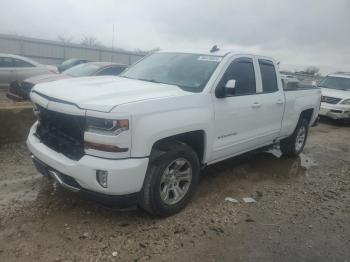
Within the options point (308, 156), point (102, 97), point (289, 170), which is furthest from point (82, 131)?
point (308, 156)

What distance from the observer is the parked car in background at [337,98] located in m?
11.7

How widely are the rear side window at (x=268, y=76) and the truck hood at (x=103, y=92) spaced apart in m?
1.81

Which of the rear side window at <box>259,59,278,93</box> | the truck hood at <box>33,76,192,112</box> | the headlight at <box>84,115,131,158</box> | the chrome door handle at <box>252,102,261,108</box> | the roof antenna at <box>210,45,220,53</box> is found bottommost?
the headlight at <box>84,115,131,158</box>

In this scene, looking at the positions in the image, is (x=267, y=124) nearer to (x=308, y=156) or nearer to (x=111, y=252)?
(x=308, y=156)

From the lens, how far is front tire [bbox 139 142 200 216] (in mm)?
3676

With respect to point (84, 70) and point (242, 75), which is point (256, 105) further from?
point (84, 70)

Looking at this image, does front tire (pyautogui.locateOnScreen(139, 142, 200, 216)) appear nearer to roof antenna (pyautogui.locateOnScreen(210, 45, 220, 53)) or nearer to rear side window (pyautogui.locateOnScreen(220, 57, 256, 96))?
rear side window (pyautogui.locateOnScreen(220, 57, 256, 96))

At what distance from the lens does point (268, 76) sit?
5.62 meters

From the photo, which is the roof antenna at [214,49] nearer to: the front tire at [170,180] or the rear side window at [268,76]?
the rear side window at [268,76]

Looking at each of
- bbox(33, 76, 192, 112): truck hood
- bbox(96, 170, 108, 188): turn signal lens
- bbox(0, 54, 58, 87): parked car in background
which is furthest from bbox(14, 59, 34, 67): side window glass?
bbox(96, 170, 108, 188): turn signal lens

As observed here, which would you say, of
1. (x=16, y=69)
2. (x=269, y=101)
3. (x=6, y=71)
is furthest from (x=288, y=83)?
(x=6, y=71)

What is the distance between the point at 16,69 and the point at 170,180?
425 inches

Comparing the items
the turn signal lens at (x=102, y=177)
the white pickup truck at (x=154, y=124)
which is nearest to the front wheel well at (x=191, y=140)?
the white pickup truck at (x=154, y=124)

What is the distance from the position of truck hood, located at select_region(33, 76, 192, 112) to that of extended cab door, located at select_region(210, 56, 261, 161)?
24.8 inches
